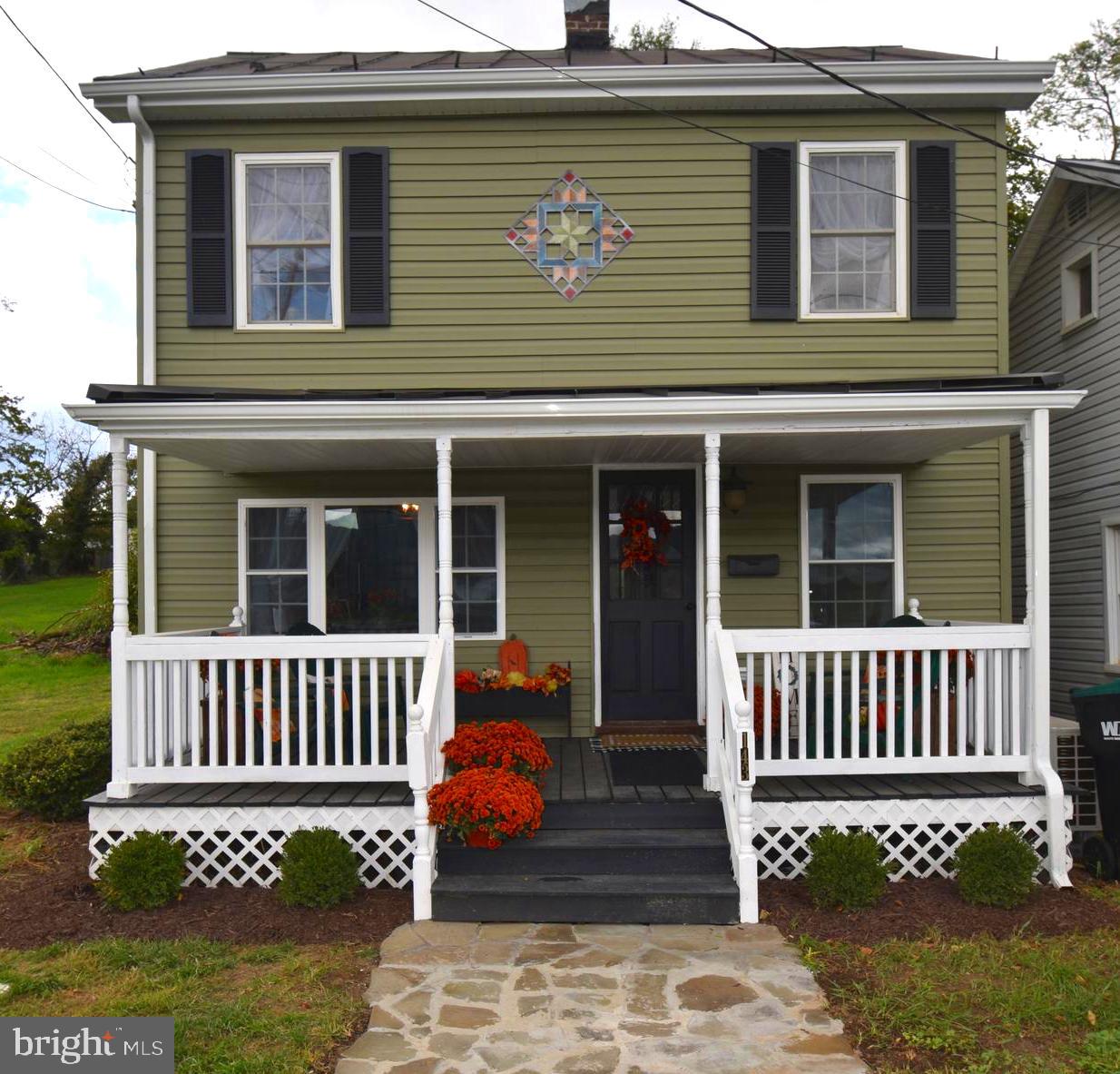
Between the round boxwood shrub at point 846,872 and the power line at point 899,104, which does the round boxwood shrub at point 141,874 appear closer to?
the round boxwood shrub at point 846,872

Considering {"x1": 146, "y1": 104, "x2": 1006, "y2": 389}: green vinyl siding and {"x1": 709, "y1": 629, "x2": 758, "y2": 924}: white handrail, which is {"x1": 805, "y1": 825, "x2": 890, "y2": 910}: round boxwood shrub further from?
{"x1": 146, "y1": 104, "x2": 1006, "y2": 389}: green vinyl siding

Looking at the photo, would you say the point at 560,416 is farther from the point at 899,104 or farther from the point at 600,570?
the point at 899,104

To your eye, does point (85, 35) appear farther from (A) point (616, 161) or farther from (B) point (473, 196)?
(A) point (616, 161)

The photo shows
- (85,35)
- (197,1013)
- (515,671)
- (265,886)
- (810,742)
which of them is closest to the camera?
(197,1013)

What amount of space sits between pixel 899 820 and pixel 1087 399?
5.17m

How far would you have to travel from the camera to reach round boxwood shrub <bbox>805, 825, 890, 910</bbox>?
4887 millimetres

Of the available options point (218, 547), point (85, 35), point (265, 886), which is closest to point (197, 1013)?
point (265, 886)

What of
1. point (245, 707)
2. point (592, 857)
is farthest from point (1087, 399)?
point (245, 707)

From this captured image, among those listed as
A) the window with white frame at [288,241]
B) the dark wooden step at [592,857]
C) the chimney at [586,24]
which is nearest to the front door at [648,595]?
the dark wooden step at [592,857]

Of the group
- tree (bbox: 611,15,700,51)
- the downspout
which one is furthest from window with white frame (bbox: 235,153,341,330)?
tree (bbox: 611,15,700,51)

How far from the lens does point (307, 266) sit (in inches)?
290

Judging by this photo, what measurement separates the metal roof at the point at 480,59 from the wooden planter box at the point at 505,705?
16.2 feet

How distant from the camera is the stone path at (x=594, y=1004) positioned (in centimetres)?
347

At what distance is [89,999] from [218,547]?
391 centimetres
